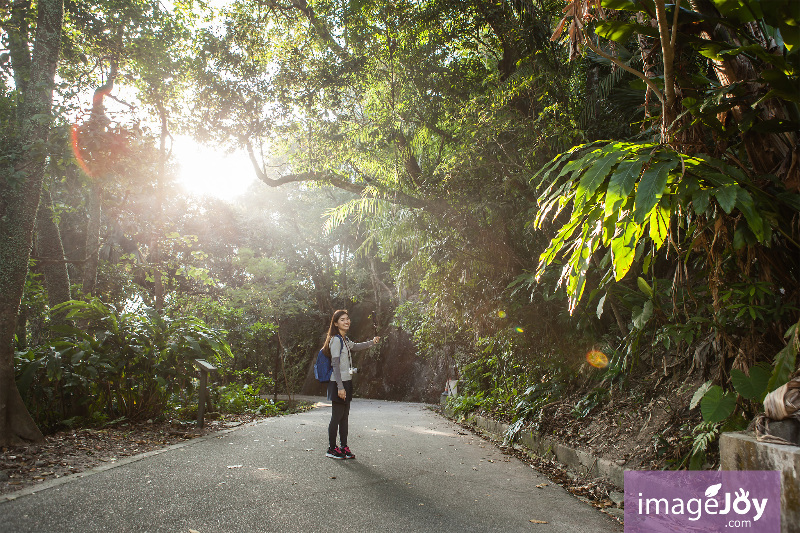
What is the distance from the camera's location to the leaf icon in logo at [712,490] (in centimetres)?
286

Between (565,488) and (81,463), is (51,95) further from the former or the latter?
(565,488)

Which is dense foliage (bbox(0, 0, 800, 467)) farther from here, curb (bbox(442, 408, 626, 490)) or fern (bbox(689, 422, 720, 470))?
curb (bbox(442, 408, 626, 490))

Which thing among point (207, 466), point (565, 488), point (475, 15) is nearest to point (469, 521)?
point (565, 488)

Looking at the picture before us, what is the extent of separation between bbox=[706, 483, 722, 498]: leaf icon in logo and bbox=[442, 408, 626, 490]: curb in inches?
37.1

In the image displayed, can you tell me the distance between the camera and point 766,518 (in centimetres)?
223

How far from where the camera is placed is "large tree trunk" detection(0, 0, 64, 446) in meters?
4.84

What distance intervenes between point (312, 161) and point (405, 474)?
883cm

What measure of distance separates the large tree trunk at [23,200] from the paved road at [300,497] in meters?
1.49

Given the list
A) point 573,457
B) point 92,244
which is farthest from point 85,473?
point 92,244

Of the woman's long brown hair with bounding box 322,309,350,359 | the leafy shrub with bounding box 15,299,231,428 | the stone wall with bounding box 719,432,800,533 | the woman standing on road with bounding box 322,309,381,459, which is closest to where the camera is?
the stone wall with bounding box 719,432,800,533

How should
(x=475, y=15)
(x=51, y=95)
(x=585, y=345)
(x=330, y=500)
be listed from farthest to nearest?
(x=475, y=15) → (x=585, y=345) → (x=51, y=95) → (x=330, y=500)

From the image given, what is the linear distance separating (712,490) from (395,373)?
20.9m

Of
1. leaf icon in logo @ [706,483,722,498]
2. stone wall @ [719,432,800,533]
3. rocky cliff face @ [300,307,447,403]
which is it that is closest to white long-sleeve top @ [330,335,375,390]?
leaf icon in logo @ [706,483,722,498]

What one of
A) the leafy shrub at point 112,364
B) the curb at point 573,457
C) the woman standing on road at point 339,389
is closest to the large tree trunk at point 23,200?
the leafy shrub at point 112,364
